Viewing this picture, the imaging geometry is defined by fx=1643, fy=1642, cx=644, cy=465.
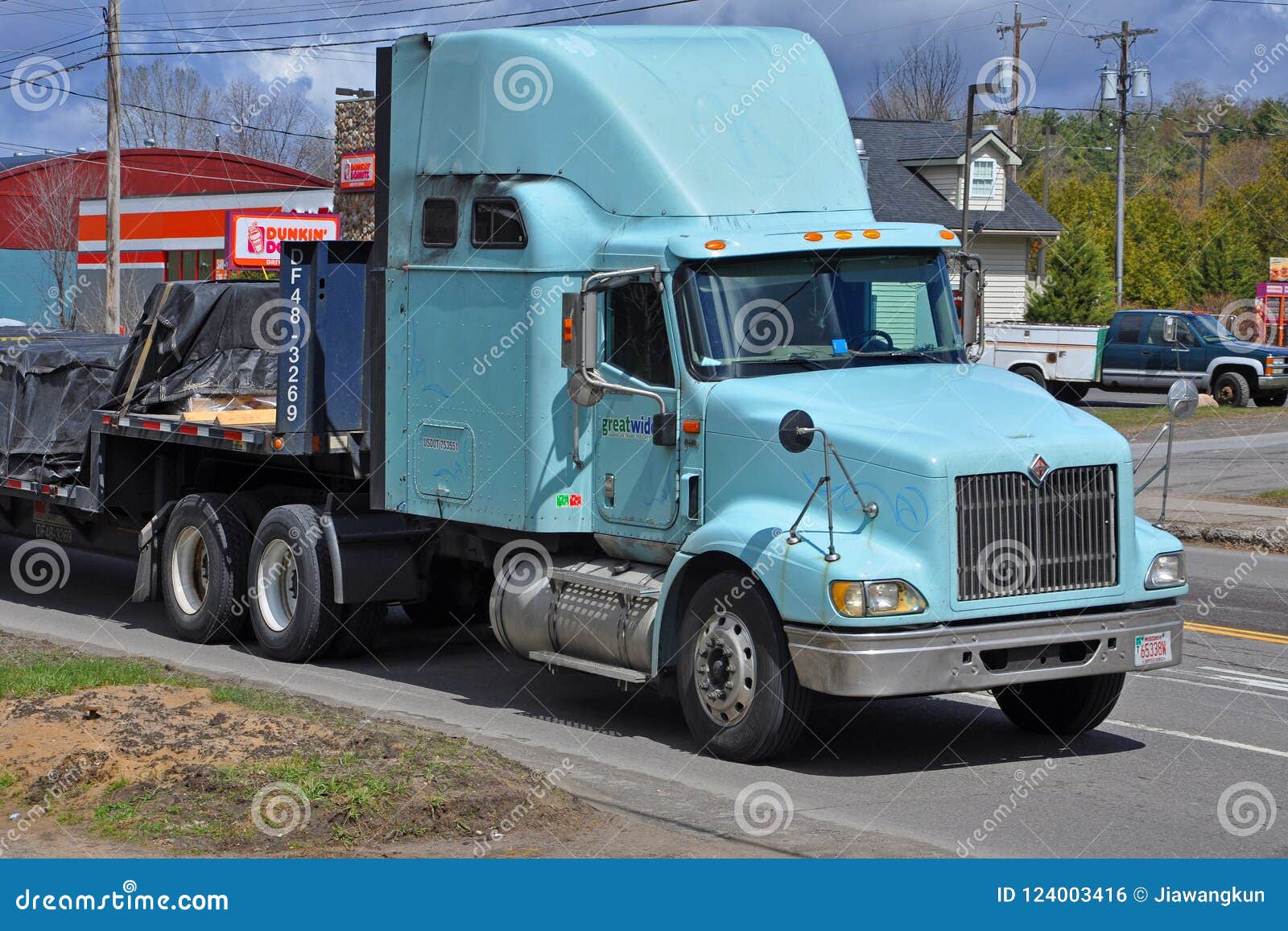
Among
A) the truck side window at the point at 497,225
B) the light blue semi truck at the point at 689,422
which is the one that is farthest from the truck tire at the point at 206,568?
the truck side window at the point at 497,225

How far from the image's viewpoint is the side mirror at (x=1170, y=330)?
36.4 meters

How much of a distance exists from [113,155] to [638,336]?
2683 cm

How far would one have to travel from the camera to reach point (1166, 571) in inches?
345

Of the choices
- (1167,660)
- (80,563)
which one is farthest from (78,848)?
(80,563)

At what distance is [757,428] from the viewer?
28.3 ft

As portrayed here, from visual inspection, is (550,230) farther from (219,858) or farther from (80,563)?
(80,563)

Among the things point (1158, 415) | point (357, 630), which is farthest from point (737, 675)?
point (1158, 415)

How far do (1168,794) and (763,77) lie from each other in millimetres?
4899

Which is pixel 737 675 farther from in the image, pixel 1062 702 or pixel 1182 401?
pixel 1182 401

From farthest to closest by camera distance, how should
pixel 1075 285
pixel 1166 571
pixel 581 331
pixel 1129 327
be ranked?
pixel 1075 285 → pixel 1129 327 → pixel 581 331 → pixel 1166 571

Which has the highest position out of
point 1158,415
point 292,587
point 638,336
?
point 638,336

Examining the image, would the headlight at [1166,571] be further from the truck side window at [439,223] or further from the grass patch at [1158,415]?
the grass patch at [1158,415]

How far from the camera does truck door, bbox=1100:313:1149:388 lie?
125ft

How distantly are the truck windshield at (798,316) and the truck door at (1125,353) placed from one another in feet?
98.4
